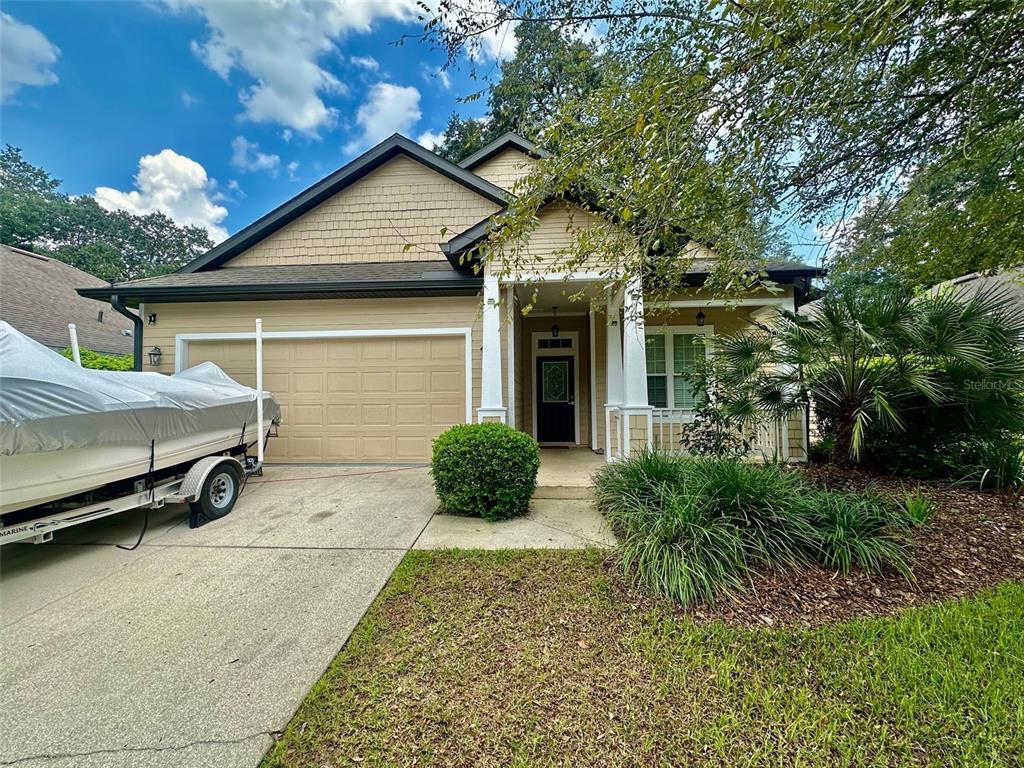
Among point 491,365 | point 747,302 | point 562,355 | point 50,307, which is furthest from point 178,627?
point 50,307

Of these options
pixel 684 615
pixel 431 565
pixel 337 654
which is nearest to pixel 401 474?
pixel 431 565

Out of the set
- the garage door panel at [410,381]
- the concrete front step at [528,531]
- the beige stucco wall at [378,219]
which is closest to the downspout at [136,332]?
the beige stucco wall at [378,219]

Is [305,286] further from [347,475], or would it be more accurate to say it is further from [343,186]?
[347,475]

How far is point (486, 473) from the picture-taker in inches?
182

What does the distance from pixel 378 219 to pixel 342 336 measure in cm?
300

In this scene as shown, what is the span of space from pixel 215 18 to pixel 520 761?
1108 centimetres

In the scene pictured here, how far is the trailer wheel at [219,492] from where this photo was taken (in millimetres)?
4524

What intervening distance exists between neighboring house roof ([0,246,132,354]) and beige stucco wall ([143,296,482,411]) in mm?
7699

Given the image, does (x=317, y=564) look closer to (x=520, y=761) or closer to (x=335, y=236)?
(x=520, y=761)

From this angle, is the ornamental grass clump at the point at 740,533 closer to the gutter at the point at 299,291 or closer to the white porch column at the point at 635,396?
the white porch column at the point at 635,396

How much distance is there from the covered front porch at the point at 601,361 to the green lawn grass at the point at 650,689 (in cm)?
289

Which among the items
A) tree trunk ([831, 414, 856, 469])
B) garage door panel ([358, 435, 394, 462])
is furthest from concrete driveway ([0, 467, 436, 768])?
tree trunk ([831, 414, 856, 469])

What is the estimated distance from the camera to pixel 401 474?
6840 millimetres

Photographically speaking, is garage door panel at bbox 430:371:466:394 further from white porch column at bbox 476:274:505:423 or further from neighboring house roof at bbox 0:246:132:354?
neighboring house roof at bbox 0:246:132:354
